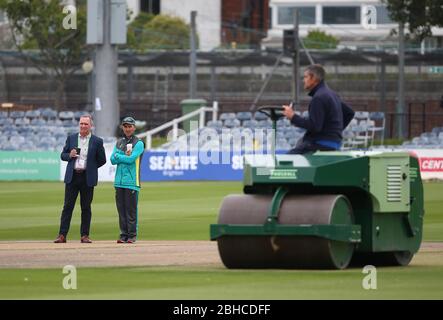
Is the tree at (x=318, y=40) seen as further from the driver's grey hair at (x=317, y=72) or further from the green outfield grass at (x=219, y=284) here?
the green outfield grass at (x=219, y=284)

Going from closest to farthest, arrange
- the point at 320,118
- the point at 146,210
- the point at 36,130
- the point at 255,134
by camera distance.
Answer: the point at 320,118 → the point at 146,210 → the point at 255,134 → the point at 36,130

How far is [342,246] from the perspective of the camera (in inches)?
603

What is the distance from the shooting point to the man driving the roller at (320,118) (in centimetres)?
1549

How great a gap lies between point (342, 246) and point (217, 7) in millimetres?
80344

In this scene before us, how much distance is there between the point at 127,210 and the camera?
20.5 m

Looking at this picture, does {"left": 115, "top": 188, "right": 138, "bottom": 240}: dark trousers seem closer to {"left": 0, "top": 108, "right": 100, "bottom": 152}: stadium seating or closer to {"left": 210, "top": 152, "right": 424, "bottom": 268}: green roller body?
{"left": 210, "top": 152, "right": 424, "bottom": 268}: green roller body

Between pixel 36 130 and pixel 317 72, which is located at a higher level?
pixel 317 72

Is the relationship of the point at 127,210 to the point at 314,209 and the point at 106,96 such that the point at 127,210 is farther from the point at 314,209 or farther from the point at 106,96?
the point at 106,96

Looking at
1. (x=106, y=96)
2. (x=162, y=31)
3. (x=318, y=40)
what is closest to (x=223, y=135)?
(x=106, y=96)

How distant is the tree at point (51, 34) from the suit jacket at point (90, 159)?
37.7 metres

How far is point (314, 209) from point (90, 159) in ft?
20.7

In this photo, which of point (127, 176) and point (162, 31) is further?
point (162, 31)
